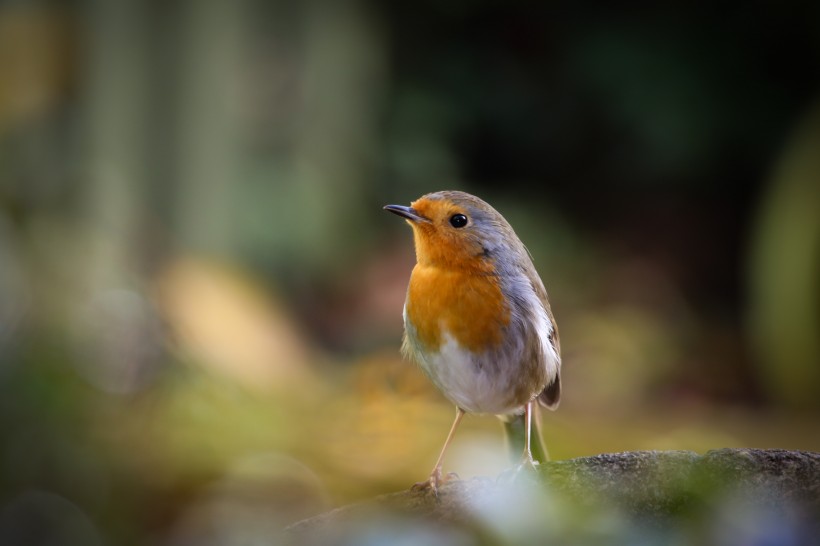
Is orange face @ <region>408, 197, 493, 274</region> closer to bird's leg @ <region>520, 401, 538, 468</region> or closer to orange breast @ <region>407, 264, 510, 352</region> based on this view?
orange breast @ <region>407, 264, 510, 352</region>

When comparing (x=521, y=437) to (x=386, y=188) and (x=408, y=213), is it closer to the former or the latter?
(x=408, y=213)

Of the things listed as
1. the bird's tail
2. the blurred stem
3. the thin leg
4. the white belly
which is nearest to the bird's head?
the white belly

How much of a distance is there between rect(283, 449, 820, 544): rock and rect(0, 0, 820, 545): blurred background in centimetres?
290

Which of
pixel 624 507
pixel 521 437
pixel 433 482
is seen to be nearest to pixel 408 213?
pixel 433 482

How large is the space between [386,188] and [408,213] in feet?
13.6

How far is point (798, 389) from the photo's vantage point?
4875mm

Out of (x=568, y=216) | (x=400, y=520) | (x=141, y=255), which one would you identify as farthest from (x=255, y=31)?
(x=400, y=520)

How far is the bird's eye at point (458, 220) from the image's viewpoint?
1.39 meters

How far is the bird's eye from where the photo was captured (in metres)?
1.39

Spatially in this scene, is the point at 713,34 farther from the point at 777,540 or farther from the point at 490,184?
the point at 777,540

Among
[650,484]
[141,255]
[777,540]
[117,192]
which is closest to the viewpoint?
[777,540]

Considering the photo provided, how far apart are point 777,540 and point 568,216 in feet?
16.6

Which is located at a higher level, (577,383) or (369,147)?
(369,147)

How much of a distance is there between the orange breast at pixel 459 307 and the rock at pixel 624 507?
0.38 m
